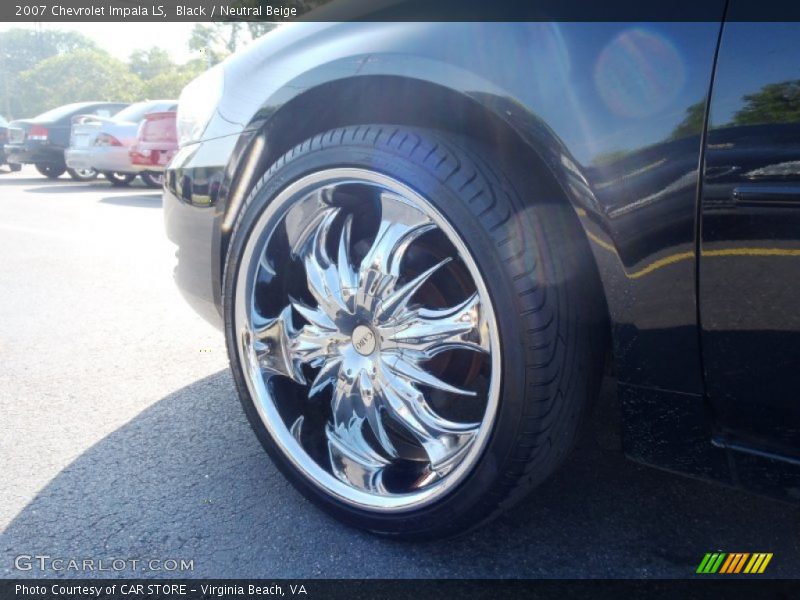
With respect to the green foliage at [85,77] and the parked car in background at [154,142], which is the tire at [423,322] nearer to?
the parked car in background at [154,142]

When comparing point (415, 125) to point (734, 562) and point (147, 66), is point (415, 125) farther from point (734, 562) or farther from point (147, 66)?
point (147, 66)

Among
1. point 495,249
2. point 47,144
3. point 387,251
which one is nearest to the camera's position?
point 495,249

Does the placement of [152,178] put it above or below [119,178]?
above

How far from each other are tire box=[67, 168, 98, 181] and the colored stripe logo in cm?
1240

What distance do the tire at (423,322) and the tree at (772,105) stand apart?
411 mm

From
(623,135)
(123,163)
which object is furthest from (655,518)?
(123,163)

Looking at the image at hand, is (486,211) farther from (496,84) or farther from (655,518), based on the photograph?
(655,518)

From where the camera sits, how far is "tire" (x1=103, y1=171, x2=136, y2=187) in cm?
1202

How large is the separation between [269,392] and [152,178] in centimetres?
1054

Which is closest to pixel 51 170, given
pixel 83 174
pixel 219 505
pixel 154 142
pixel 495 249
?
pixel 83 174

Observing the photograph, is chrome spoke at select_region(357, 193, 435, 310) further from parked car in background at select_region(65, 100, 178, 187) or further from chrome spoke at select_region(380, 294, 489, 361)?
parked car in background at select_region(65, 100, 178, 187)

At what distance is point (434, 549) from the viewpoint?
1.78 meters

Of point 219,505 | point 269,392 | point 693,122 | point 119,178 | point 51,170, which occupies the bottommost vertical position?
point 51,170

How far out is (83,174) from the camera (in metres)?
12.8
